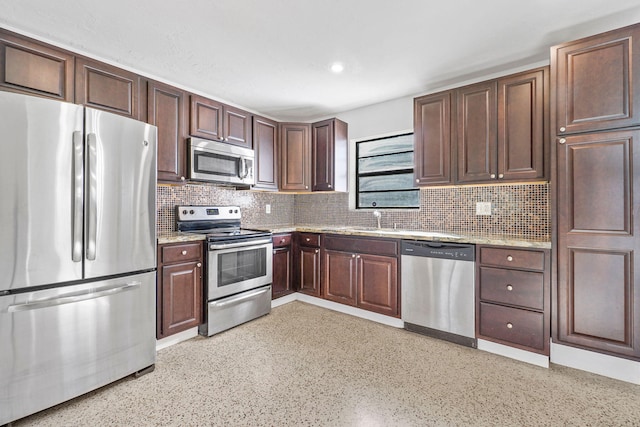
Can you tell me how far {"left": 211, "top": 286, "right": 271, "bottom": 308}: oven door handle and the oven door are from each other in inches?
1.9

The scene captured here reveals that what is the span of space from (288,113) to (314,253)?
1.97 meters

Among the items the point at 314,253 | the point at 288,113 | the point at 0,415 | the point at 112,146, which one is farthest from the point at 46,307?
the point at 288,113

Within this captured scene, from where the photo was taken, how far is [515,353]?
7.63 feet

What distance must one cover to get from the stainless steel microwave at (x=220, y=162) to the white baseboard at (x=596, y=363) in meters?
3.15

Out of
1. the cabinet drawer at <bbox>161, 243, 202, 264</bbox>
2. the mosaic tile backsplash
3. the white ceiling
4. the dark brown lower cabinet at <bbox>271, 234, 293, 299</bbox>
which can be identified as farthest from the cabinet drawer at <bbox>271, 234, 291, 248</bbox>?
the white ceiling

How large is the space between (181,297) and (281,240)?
1.29 m

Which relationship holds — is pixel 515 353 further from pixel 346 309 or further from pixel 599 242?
pixel 346 309

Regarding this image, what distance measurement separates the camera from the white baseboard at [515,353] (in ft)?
7.25

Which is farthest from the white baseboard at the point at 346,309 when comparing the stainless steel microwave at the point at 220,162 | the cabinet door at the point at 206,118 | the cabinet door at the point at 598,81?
the cabinet door at the point at 598,81

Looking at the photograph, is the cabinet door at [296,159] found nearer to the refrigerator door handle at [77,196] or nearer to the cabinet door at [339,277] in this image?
the cabinet door at [339,277]

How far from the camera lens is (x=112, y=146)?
1902 millimetres

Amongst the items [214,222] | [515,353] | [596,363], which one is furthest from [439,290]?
[214,222]

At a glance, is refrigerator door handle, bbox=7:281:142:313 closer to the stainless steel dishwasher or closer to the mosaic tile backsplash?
the mosaic tile backsplash

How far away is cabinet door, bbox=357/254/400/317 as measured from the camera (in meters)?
2.91
